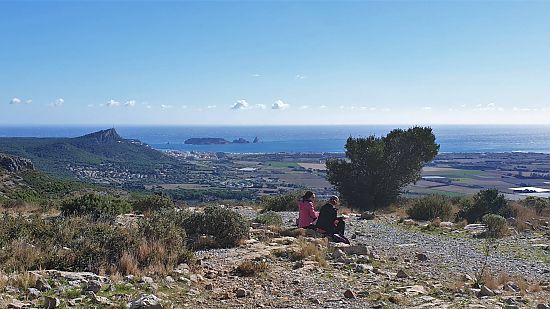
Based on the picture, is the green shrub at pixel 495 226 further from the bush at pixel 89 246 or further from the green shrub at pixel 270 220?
the bush at pixel 89 246

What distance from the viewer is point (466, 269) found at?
1029 centimetres

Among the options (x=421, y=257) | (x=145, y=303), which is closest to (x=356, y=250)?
(x=421, y=257)

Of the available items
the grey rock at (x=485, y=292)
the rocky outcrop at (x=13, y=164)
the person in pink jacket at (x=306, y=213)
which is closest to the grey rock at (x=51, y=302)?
the grey rock at (x=485, y=292)

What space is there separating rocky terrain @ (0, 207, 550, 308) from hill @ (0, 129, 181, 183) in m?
64.2

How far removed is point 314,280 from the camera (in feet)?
29.0

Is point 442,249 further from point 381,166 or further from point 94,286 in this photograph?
point 381,166

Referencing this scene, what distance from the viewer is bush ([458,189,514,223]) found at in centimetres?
2006

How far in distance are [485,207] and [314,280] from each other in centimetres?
1433

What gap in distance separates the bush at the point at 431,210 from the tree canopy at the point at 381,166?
5531mm

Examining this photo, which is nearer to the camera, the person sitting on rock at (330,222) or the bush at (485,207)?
the person sitting on rock at (330,222)

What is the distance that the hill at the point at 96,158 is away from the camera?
7694 cm

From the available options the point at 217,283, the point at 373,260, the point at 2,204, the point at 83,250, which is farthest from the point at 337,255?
the point at 2,204

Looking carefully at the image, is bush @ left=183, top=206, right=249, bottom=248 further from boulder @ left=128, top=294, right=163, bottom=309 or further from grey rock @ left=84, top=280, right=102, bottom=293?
boulder @ left=128, top=294, right=163, bottom=309

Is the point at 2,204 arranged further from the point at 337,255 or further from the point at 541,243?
the point at 541,243
